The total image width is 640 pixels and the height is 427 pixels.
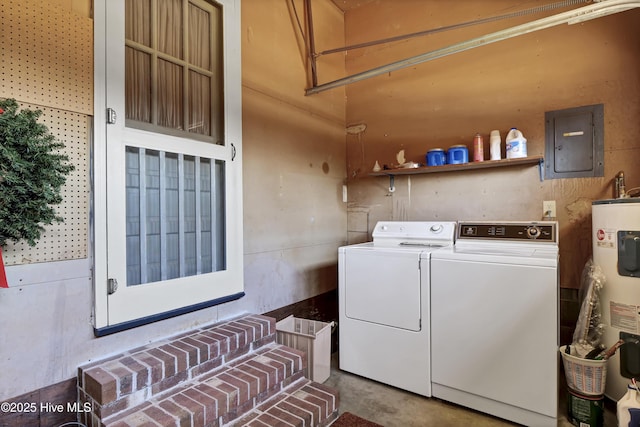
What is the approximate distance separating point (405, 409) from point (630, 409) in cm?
118

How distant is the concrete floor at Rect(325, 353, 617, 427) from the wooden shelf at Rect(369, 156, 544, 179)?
171cm

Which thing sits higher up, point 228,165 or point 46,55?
point 46,55

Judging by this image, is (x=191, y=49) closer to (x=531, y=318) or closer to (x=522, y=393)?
(x=531, y=318)

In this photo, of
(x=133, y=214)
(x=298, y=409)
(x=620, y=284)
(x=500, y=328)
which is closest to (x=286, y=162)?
(x=133, y=214)

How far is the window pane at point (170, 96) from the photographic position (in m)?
2.03

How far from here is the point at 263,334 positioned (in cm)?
223

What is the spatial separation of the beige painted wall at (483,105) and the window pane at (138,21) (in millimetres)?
2227

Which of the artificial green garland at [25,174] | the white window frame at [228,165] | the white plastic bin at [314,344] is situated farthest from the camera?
the white plastic bin at [314,344]

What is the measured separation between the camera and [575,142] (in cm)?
250

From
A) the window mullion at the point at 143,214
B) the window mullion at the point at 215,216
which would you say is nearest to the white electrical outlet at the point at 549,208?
the window mullion at the point at 215,216

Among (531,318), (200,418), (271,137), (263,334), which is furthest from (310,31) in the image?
(200,418)

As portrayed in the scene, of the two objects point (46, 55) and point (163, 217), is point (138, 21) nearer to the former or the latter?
point (46, 55)

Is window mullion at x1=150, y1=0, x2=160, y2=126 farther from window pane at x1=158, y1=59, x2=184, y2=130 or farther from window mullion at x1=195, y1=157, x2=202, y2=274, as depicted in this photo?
window mullion at x1=195, y1=157, x2=202, y2=274

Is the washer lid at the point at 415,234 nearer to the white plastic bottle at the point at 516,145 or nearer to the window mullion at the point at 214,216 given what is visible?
the white plastic bottle at the point at 516,145
